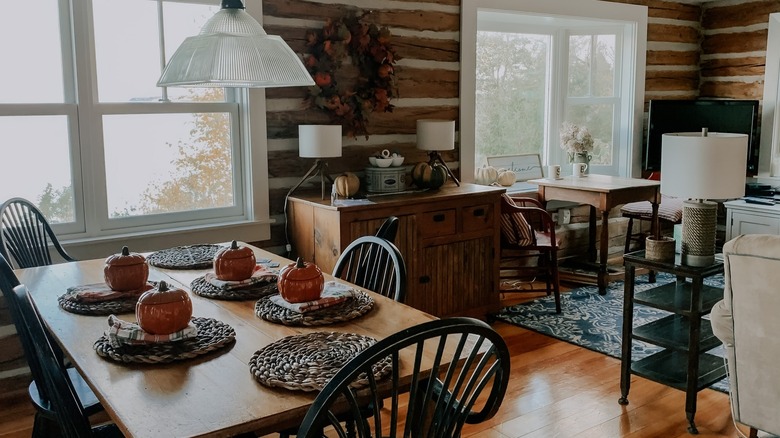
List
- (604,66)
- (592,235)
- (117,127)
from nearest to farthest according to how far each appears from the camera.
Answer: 1. (117,127)
2. (592,235)
3. (604,66)

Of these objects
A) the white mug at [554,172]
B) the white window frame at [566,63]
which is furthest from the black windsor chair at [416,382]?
the white mug at [554,172]

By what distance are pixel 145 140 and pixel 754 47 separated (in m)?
5.14

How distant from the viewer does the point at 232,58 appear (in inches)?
77.0

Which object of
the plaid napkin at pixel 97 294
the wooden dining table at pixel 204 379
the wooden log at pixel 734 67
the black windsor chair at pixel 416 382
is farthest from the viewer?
the wooden log at pixel 734 67

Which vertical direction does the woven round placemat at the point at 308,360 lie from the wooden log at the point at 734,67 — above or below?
below

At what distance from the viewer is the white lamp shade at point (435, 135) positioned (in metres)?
4.27

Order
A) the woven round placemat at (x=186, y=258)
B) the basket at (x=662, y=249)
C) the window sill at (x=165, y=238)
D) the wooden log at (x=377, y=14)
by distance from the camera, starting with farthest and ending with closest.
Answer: the wooden log at (x=377, y=14)
the window sill at (x=165, y=238)
the basket at (x=662, y=249)
the woven round placemat at (x=186, y=258)

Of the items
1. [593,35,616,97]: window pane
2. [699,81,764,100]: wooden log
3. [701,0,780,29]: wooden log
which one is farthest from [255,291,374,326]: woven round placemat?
[701,0,780,29]: wooden log

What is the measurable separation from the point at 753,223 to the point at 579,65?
188 cm

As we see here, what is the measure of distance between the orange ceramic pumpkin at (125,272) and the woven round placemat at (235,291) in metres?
0.19

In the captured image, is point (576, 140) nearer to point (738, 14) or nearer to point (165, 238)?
point (738, 14)

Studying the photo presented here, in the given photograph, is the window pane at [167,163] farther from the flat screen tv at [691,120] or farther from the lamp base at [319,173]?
the flat screen tv at [691,120]

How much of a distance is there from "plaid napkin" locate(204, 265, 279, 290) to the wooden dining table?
72 mm

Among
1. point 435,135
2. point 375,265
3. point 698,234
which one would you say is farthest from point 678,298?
point 435,135
